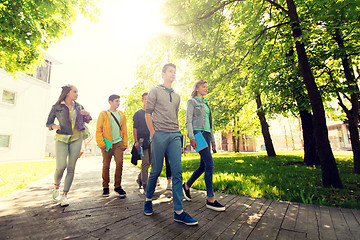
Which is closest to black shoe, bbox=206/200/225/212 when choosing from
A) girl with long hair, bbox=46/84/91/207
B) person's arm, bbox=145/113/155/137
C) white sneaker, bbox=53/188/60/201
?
person's arm, bbox=145/113/155/137

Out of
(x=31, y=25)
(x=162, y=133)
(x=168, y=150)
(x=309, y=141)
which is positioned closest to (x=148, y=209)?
(x=168, y=150)

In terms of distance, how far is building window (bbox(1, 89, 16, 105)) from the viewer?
1769 centimetres

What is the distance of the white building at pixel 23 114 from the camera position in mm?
17562

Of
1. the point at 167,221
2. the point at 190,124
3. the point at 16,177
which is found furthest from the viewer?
the point at 16,177

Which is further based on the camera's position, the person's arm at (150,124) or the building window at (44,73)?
the building window at (44,73)

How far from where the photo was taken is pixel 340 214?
303 cm

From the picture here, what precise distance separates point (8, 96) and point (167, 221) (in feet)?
73.8

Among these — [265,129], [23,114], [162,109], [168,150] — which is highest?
[23,114]

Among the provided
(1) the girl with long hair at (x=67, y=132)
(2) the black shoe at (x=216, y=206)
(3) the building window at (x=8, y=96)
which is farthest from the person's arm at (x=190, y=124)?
(3) the building window at (x=8, y=96)

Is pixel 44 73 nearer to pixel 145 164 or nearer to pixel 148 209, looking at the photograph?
pixel 145 164

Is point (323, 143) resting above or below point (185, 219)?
above

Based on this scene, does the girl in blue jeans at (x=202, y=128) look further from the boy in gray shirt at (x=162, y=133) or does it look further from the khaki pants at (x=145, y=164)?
the khaki pants at (x=145, y=164)

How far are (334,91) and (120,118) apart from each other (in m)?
7.19

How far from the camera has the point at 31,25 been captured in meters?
6.29
